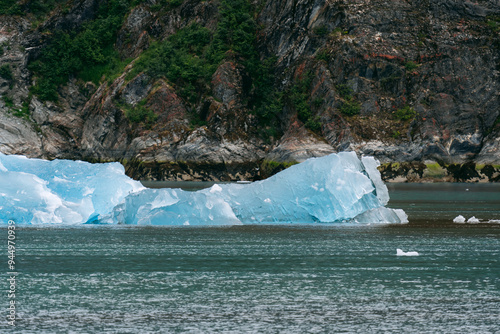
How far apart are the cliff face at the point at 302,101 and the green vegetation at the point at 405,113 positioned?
197 mm

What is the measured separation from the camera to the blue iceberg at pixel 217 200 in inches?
942

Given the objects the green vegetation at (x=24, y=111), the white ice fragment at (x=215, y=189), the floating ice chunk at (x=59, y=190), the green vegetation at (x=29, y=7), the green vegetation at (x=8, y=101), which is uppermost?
the green vegetation at (x=29, y=7)

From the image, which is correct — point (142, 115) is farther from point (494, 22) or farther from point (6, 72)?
point (494, 22)

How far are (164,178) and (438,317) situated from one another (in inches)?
2718

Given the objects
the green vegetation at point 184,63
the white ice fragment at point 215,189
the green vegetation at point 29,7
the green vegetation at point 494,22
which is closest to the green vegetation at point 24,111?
the green vegetation at point 184,63

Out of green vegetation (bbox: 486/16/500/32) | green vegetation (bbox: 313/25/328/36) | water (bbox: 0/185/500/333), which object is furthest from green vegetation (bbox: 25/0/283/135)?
water (bbox: 0/185/500/333)

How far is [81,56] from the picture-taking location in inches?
3875

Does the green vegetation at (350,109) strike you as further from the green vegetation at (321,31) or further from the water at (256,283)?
the water at (256,283)

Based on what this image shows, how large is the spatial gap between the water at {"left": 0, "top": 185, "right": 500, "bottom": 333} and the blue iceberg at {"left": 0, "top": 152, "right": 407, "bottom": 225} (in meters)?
3.70

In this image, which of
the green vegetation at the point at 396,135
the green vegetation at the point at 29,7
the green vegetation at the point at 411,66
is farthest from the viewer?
the green vegetation at the point at 29,7

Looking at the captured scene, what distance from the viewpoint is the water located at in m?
9.52

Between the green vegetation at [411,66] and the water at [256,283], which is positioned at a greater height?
the water at [256,283]

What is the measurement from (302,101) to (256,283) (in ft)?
229

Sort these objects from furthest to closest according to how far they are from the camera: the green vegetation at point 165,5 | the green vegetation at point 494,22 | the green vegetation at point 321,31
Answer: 1. the green vegetation at point 165,5
2. the green vegetation at point 321,31
3. the green vegetation at point 494,22
